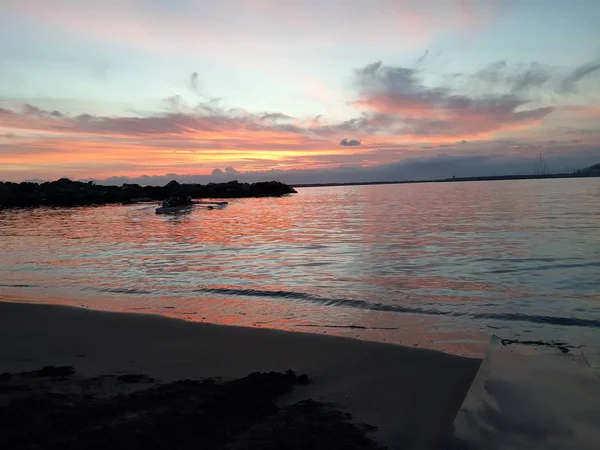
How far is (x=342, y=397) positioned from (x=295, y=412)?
32.5 inches

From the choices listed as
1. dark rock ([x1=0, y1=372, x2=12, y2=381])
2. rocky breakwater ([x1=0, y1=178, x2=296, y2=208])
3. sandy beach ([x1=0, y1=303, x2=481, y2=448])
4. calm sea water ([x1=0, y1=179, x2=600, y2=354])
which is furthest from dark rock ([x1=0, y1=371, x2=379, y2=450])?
rocky breakwater ([x1=0, y1=178, x2=296, y2=208])

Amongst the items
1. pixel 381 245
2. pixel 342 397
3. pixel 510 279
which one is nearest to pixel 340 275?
pixel 510 279

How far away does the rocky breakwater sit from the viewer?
7706 centimetres

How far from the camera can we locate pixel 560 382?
16.9 feet

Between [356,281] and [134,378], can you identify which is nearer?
[134,378]

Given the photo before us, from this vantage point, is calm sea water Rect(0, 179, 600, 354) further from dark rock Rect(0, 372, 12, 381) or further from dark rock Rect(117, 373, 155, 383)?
dark rock Rect(0, 372, 12, 381)

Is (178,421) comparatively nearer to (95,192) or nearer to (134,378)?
(134,378)

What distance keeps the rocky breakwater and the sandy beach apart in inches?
2990

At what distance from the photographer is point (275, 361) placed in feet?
21.2

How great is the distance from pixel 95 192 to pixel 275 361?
8829cm

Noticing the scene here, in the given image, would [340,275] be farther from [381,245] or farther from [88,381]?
[88,381]

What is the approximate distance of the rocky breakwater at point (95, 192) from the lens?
77062 mm

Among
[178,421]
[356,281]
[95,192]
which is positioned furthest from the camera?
[95,192]

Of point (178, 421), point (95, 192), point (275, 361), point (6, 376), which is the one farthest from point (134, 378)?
point (95, 192)
